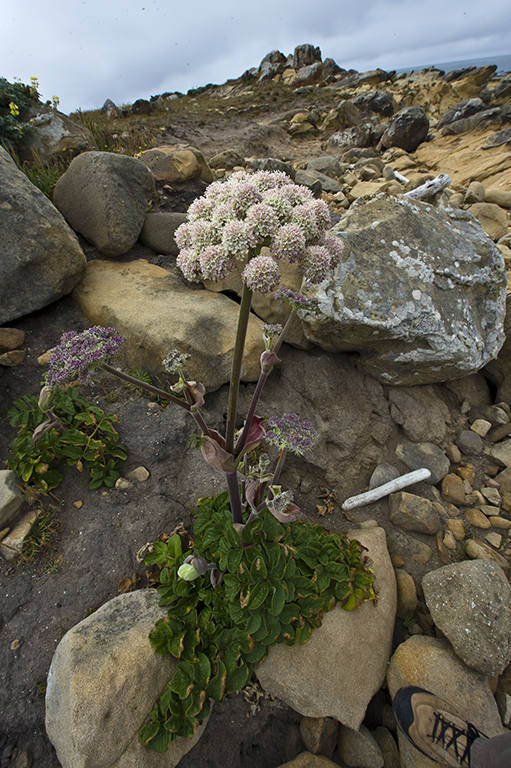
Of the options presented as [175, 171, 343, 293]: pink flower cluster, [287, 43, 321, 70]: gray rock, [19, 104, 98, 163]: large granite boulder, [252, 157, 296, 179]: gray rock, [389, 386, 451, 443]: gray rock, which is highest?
[287, 43, 321, 70]: gray rock

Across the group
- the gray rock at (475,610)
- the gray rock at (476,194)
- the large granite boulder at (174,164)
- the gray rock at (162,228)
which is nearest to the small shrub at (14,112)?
the large granite boulder at (174,164)

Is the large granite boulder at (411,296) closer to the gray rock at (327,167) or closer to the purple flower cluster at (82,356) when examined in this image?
the purple flower cluster at (82,356)

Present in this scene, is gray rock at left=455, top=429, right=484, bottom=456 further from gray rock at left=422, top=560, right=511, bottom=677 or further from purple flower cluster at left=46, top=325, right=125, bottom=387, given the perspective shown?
purple flower cluster at left=46, top=325, right=125, bottom=387

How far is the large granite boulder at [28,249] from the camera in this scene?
3.73 m

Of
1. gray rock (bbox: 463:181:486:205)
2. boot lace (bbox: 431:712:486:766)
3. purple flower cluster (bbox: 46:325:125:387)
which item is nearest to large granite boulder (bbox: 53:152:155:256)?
purple flower cluster (bbox: 46:325:125:387)

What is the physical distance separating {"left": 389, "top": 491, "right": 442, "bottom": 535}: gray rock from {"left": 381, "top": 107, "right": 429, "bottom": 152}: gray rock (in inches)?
598

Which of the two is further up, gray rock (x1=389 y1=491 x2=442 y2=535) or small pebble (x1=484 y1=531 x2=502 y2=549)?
gray rock (x1=389 y1=491 x2=442 y2=535)

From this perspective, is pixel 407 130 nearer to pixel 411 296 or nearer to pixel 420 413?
pixel 411 296

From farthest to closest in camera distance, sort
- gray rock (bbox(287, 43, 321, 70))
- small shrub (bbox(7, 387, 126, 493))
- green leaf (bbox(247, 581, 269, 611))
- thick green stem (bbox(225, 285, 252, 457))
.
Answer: gray rock (bbox(287, 43, 321, 70)) < small shrub (bbox(7, 387, 126, 493)) < green leaf (bbox(247, 581, 269, 611)) < thick green stem (bbox(225, 285, 252, 457))

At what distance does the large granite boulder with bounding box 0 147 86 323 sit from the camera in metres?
3.73

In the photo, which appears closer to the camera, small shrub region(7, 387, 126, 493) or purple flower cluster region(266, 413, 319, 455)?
purple flower cluster region(266, 413, 319, 455)

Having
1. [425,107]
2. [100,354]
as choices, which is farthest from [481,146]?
[100,354]

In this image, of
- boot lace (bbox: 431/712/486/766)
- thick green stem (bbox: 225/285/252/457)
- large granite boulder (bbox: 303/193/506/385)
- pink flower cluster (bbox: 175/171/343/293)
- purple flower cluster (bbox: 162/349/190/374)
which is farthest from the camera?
large granite boulder (bbox: 303/193/506/385)

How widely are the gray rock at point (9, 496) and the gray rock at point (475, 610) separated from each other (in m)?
3.58
